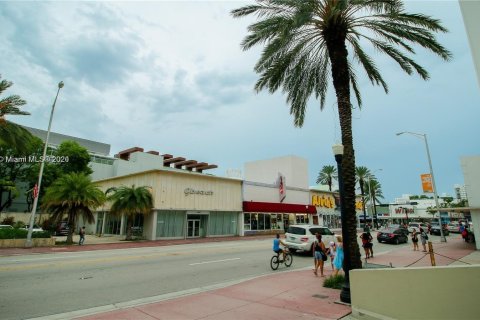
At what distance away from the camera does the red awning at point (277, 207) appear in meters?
41.0

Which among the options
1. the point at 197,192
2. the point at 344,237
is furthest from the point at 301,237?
the point at 197,192

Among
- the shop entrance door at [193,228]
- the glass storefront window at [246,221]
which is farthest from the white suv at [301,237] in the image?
the glass storefront window at [246,221]

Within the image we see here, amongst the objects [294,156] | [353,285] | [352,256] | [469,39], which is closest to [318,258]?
[352,256]

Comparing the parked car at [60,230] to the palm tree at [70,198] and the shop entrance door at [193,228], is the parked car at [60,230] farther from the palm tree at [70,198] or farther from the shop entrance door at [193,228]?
the shop entrance door at [193,228]

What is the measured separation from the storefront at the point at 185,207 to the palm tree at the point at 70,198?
6.40m

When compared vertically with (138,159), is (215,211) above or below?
below

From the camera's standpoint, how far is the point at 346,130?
11117 mm

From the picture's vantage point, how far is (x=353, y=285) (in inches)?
298

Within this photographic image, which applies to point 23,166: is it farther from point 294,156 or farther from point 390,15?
point 390,15

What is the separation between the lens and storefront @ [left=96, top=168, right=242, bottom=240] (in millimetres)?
32438

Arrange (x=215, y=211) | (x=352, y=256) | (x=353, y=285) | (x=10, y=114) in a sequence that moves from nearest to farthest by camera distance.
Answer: (x=353, y=285) < (x=352, y=256) < (x=10, y=114) < (x=215, y=211)

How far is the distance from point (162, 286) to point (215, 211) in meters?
27.7

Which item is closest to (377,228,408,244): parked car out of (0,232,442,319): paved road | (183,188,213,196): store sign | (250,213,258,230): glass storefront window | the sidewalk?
(0,232,442,319): paved road

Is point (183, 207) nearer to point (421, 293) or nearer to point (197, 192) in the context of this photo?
point (197, 192)
